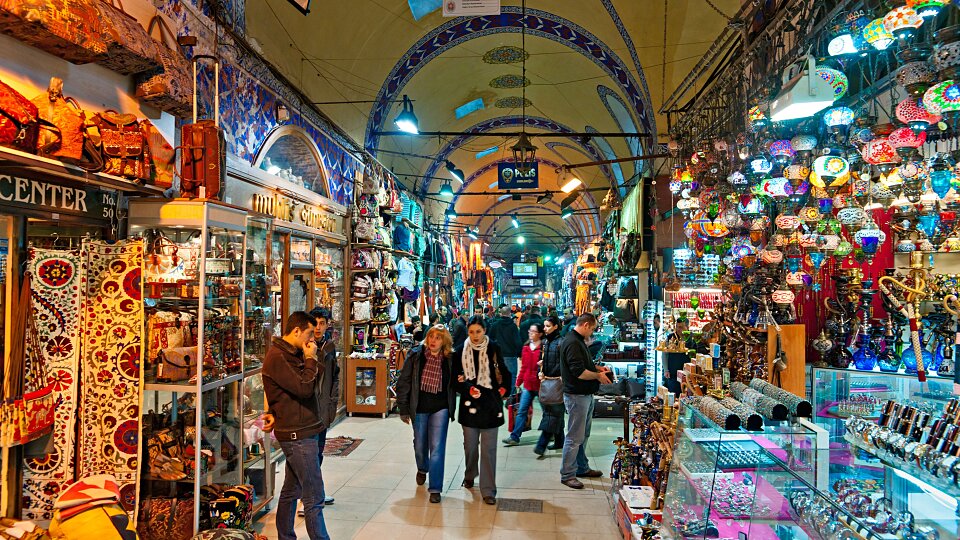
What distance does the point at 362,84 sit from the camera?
820cm

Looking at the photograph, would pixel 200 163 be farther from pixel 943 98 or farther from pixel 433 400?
pixel 943 98

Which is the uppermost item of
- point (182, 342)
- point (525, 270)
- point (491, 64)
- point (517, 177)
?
point (491, 64)

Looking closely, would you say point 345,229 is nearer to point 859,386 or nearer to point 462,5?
point 462,5

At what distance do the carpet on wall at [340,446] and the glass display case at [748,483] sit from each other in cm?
357

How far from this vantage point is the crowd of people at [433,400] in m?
3.23

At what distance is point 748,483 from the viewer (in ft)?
7.76

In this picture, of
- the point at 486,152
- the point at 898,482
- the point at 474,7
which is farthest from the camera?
the point at 486,152

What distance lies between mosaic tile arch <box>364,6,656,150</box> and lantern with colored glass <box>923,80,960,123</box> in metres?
6.32

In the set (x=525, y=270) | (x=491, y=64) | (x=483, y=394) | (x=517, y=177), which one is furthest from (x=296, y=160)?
(x=525, y=270)

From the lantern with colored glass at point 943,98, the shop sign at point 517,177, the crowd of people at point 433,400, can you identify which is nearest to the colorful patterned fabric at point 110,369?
the crowd of people at point 433,400

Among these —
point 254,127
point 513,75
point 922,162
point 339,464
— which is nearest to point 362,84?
point 254,127

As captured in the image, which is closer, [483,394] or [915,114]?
[915,114]

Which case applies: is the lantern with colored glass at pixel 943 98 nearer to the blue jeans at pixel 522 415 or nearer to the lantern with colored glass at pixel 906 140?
the lantern with colored glass at pixel 906 140

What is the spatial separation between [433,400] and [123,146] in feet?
8.60
